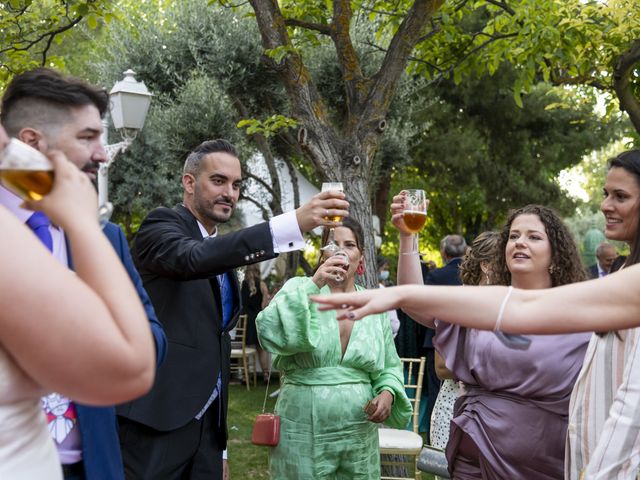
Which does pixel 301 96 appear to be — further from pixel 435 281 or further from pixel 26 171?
pixel 26 171

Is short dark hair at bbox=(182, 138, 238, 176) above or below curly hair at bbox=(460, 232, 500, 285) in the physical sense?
above

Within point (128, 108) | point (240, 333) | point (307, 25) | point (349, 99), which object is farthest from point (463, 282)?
point (240, 333)

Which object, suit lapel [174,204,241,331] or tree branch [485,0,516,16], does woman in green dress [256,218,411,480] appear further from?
tree branch [485,0,516,16]

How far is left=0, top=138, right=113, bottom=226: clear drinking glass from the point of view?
136cm

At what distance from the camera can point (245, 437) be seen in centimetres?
945

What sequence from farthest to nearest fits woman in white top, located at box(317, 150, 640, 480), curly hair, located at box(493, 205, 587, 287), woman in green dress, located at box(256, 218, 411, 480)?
woman in green dress, located at box(256, 218, 411, 480)
curly hair, located at box(493, 205, 587, 287)
woman in white top, located at box(317, 150, 640, 480)

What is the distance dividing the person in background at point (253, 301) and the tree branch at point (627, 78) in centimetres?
758

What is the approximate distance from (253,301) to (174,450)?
10096 mm

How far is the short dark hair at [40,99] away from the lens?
2150 millimetres

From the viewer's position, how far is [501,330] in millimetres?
1992

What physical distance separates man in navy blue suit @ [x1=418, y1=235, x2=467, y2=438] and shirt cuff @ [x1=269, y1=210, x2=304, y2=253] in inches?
189

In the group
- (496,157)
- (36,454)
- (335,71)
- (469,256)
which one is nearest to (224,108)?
(335,71)

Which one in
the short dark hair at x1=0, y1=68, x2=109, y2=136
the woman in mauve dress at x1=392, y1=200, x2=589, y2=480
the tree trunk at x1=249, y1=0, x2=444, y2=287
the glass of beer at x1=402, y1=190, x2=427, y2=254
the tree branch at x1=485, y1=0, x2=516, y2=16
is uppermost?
the tree branch at x1=485, y1=0, x2=516, y2=16

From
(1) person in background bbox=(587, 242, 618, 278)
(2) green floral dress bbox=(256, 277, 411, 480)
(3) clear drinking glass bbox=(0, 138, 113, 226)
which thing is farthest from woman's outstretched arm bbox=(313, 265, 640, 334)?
(1) person in background bbox=(587, 242, 618, 278)
